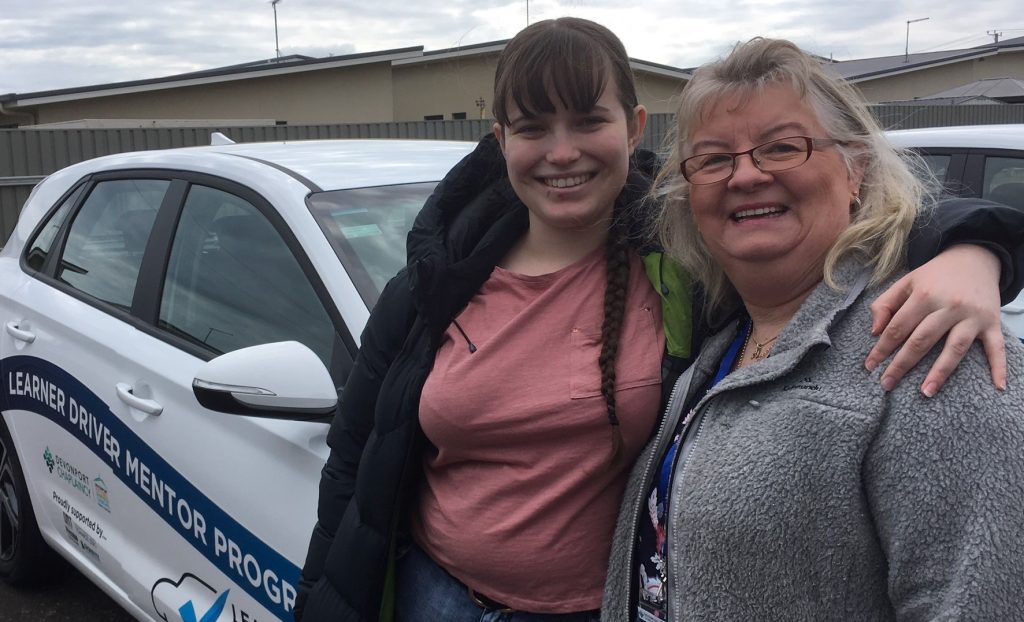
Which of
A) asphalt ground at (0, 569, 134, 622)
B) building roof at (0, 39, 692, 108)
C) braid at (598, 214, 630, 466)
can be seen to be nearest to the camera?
braid at (598, 214, 630, 466)

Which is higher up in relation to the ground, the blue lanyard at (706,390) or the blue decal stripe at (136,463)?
the blue lanyard at (706,390)

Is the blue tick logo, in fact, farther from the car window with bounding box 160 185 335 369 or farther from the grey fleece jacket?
the grey fleece jacket

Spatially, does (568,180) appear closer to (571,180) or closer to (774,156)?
(571,180)

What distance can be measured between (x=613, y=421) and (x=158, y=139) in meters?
12.9

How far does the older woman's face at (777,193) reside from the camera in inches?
48.6

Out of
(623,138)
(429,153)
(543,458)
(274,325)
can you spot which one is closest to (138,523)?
(274,325)

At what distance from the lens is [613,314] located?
1.50 meters

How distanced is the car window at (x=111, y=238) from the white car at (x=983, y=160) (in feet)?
9.85

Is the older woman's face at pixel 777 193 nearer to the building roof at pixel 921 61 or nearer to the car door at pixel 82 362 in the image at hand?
the car door at pixel 82 362

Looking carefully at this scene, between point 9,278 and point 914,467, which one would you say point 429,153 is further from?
point 914,467

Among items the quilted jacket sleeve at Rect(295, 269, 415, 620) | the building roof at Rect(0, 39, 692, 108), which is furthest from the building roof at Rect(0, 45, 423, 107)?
the quilted jacket sleeve at Rect(295, 269, 415, 620)

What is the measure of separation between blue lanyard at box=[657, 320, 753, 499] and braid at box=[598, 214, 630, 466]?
11 cm

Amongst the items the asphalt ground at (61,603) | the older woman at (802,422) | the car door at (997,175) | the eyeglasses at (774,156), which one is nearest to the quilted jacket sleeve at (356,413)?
the older woman at (802,422)

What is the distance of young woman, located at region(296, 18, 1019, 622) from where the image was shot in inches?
58.2
